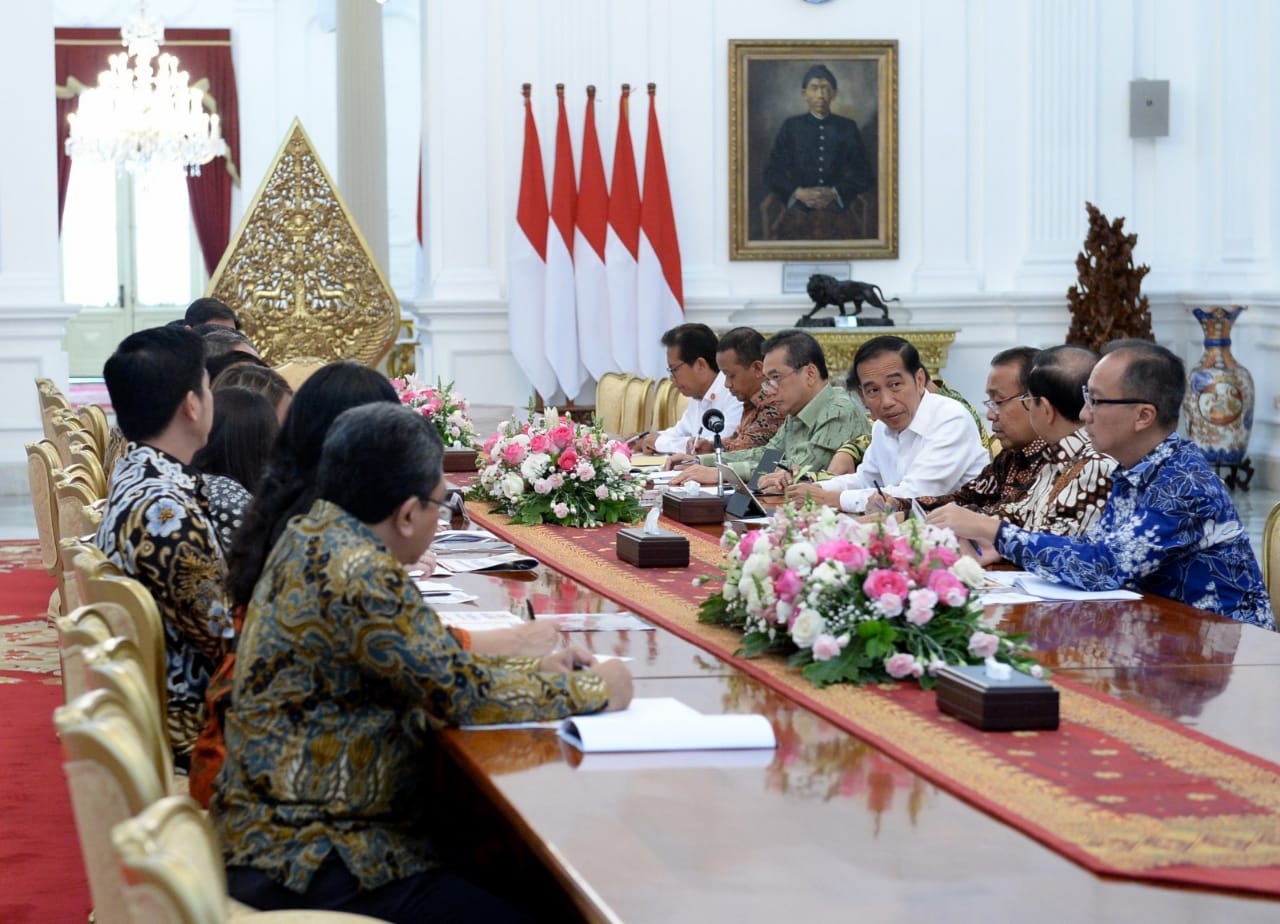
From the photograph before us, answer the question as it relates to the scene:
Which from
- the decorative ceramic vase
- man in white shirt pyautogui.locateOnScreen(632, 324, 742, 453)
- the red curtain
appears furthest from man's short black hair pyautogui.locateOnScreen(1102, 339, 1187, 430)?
the red curtain

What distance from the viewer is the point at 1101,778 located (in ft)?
7.59

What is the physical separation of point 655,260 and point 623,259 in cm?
21

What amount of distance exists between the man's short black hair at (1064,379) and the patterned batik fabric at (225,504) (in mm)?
2033

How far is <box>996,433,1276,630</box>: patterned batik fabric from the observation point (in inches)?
147

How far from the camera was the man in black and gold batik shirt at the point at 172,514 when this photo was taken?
10.9 ft

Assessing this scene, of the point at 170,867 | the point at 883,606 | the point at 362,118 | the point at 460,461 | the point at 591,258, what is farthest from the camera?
the point at 362,118

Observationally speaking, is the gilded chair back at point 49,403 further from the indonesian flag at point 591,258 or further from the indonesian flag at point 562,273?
the indonesian flag at point 591,258

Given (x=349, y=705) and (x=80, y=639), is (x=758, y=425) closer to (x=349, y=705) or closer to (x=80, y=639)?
(x=349, y=705)

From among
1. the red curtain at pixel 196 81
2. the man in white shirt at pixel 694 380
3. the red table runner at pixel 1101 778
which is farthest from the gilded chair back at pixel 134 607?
the red curtain at pixel 196 81

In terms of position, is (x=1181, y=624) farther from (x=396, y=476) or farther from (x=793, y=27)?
(x=793, y=27)

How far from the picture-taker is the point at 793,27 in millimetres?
11422

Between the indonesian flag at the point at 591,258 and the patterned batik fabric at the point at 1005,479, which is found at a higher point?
the indonesian flag at the point at 591,258

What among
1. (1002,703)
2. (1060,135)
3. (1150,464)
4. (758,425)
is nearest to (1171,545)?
(1150,464)

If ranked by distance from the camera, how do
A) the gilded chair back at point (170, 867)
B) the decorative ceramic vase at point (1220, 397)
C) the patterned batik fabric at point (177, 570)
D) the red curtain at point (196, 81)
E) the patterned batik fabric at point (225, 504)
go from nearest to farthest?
1. the gilded chair back at point (170, 867)
2. the patterned batik fabric at point (177, 570)
3. the patterned batik fabric at point (225, 504)
4. the decorative ceramic vase at point (1220, 397)
5. the red curtain at point (196, 81)
